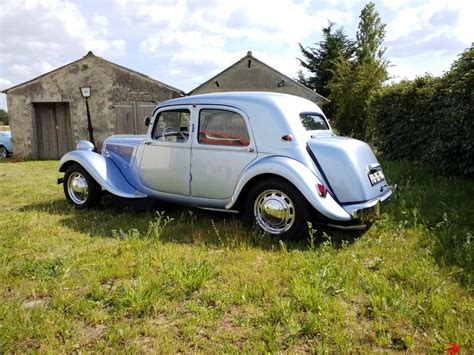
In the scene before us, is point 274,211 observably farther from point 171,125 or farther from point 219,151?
point 171,125

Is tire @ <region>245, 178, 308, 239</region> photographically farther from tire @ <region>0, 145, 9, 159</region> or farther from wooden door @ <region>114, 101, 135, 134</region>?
tire @ <region>0, 145, 9, 159</region>

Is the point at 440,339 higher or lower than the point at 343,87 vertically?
lower

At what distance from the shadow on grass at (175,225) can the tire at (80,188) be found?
127 millimetres

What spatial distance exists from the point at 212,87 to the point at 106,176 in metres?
12.6

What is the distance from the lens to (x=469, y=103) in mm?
5918

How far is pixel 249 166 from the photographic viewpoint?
173 inches

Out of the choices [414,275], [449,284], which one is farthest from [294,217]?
[449,284]

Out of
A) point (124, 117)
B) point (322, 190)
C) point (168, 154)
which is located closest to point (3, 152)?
point (124, 117)

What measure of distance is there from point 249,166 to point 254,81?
13413 mm

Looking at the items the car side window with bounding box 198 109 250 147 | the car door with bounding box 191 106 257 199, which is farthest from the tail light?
the car side window with bounding box 198 109 250 147

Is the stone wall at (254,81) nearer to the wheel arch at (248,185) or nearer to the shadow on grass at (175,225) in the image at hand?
the shadow on grass at (175,225)

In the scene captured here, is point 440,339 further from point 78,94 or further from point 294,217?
point 78,94

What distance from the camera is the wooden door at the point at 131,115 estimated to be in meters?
15.5

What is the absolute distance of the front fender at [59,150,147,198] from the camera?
5.30 m
